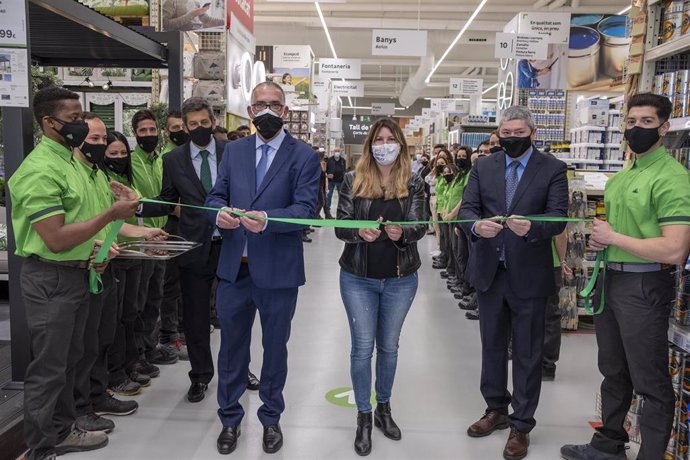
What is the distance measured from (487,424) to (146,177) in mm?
2822

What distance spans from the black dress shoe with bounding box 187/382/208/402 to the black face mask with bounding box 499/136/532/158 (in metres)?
2.44

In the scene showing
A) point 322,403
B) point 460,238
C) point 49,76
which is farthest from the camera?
point 460,238

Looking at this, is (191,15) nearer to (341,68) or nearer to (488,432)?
(488,432)

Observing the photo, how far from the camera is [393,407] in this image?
153 inches

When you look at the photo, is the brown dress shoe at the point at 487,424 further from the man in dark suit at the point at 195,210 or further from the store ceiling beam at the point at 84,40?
the store ceiling beam at the point at 84,40

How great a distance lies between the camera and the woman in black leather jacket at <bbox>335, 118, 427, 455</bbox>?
10.2ft

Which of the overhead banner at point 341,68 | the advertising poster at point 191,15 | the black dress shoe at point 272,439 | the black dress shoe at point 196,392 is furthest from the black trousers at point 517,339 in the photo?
the overhead banner at point 341,68

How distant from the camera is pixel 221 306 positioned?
3.19m

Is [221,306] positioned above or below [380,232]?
below

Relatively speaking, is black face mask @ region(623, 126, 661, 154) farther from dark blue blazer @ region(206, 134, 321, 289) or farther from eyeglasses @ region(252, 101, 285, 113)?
Result: eyeglasses @ region(252, 101, 285, 113)

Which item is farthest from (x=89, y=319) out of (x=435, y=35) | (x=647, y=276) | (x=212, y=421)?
(x=435, y=35)

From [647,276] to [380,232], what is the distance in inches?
50.1

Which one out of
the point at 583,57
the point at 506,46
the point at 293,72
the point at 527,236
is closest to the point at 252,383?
the point at 527,236

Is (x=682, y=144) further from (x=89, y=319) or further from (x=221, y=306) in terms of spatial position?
(x=89, y=319)
